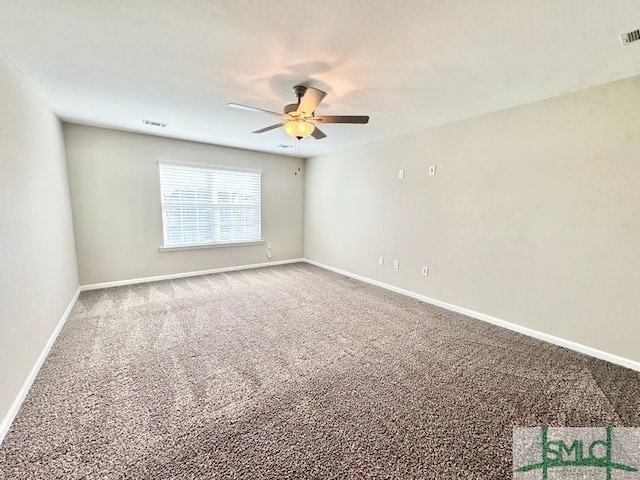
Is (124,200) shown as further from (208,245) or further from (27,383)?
(27,383)

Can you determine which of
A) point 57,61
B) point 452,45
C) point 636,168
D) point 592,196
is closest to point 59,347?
point 57,61

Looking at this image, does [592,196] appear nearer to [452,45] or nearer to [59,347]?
[452,45]

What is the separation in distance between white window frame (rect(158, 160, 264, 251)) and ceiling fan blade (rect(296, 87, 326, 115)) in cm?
292

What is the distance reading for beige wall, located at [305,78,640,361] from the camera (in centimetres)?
221

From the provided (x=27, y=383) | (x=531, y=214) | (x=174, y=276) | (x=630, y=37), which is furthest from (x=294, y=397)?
(x=174, y=276)

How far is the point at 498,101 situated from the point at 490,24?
4.47ft

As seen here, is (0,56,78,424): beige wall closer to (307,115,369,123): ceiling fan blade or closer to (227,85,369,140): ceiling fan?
(227,85,369,140): ceiling fan

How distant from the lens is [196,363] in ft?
7.20

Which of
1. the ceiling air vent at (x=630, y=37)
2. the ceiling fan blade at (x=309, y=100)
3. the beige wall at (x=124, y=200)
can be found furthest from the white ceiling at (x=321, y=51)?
the beige wall at (x=124, y=200)

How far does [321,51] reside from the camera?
1.82m

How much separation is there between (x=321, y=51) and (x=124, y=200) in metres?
3.77

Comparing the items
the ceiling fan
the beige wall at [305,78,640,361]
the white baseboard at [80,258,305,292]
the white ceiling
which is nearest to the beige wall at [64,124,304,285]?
the white baseboard at [80,258,305,292]

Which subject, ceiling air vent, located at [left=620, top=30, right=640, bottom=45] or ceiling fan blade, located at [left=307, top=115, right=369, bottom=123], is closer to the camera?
ceiling air vent, located at [left=620, top=30, right=640, bottom=45]

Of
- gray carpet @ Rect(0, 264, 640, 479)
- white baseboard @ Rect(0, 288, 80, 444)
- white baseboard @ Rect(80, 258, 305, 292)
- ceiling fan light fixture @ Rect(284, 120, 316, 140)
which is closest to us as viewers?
gray carpet @ Rect(0, 264, 640, 479)
